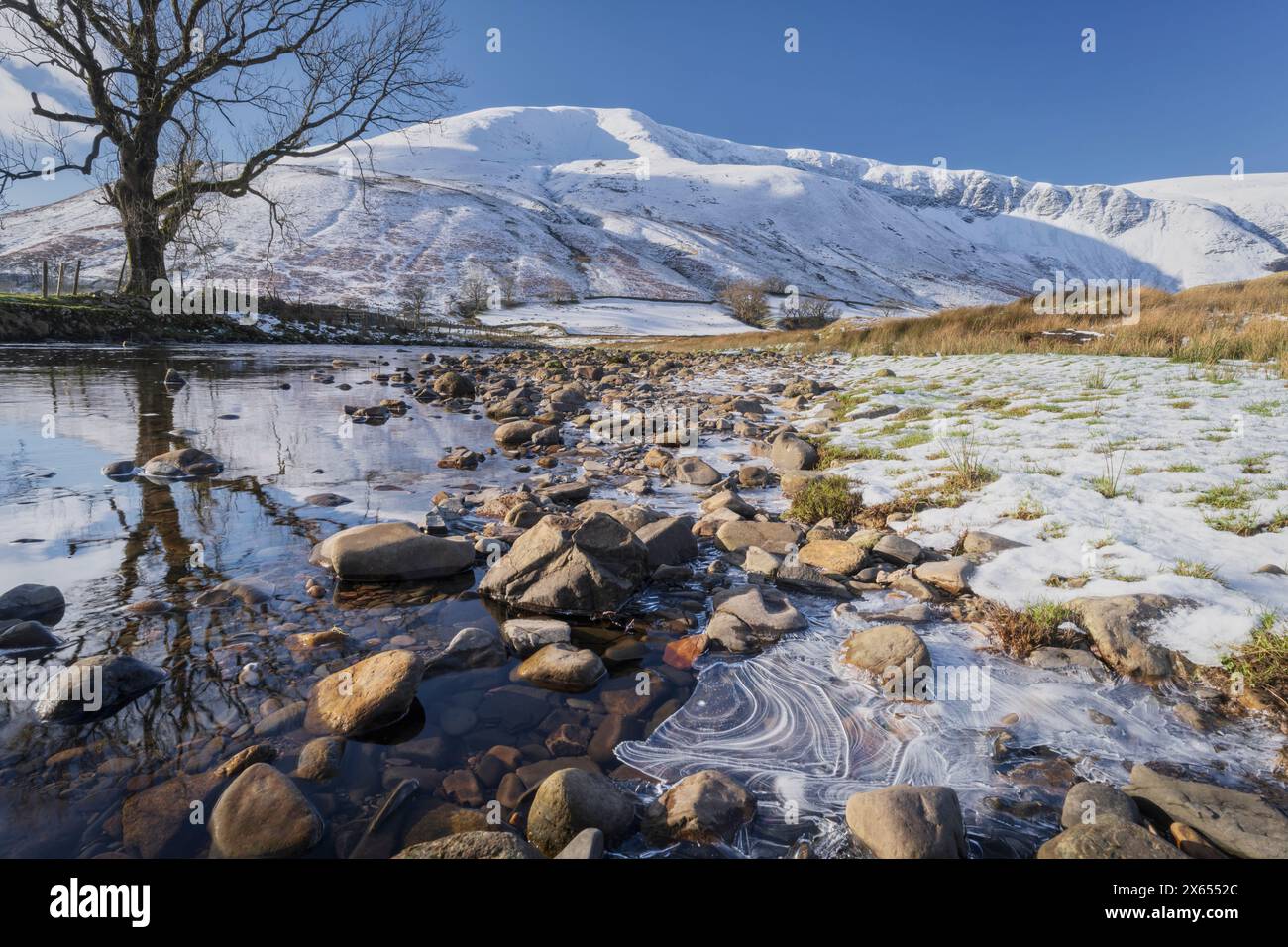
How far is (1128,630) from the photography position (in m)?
3.36

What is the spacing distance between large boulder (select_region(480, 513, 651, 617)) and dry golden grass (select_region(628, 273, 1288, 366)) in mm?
12069

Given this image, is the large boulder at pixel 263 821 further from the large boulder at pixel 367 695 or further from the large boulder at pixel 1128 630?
the large boulder at pixel 1128 630

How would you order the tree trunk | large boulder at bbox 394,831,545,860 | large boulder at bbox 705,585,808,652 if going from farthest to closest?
the tree trunk → large boulder at bbox 705,585,808,652 → large boulder at bbox 394,831,545,860

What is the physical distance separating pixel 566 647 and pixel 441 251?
121295 mm

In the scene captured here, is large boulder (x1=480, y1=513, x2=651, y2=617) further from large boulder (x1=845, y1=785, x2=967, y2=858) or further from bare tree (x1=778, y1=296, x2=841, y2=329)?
bare tree (x1=778, y1=296, x2=841, y2=329)

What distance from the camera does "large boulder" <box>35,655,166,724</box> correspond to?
9.30ft

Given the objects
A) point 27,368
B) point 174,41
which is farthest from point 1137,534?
point 174,41

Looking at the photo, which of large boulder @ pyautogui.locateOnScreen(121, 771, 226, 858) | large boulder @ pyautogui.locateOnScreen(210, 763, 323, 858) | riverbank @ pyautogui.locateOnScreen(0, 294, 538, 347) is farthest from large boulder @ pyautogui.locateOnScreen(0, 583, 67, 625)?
riverbank @ pyautogui.locateOnScreen(0, 294, 538, 347)

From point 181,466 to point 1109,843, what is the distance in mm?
8783

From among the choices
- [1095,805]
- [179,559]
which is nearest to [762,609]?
[1095,805]

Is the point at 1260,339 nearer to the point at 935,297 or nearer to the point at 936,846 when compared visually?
the point at 936,846

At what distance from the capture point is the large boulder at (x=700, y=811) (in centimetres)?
233

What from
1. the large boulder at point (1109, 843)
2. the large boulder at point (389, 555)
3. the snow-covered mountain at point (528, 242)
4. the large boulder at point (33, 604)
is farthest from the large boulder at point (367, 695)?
the snow-covered mountain at point (528, 242)

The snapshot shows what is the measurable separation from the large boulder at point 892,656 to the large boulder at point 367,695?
8.43 ft
